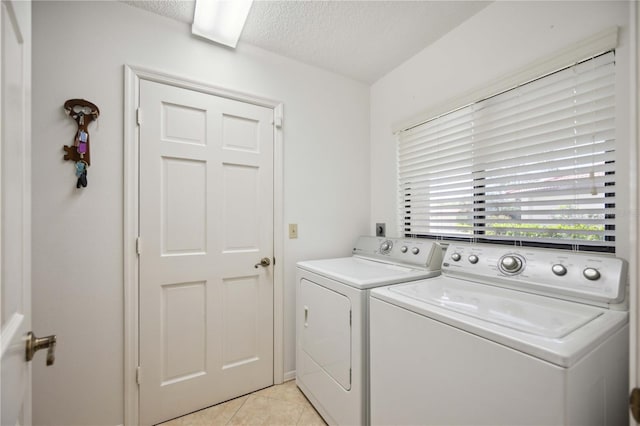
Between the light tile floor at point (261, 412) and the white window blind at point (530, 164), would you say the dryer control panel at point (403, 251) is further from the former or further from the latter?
the light tile floor at point (261, 412)

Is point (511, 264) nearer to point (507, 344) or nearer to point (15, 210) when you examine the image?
point (507, 344)

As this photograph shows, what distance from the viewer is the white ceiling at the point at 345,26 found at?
5.30 ft

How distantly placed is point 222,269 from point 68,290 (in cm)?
78

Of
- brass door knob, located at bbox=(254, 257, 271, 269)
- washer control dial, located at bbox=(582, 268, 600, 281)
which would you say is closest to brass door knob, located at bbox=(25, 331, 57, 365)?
brass door knob, located at bbox=(254, 257, 271, 269)

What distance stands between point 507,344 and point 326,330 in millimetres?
1011

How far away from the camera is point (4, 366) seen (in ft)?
1.69

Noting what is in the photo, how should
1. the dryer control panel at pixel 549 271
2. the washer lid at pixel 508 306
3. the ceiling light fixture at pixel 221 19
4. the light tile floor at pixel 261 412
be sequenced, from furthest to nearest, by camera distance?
the light tile floor at pixel 261 412 < the ceiling light fixture at pixel 221 19 < the dryer control panel at pixel 549 271 < the washer lid at pixel 508 306

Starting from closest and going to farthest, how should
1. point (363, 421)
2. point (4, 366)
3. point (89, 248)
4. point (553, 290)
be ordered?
point (4, 366)
point (553, 290)
point (363, 421)
point (89, 248)

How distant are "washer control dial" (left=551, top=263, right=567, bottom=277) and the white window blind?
27 cm

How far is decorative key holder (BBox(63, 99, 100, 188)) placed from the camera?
142cm

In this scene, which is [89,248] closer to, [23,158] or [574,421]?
[23,158]

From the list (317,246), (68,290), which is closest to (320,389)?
(317,246)

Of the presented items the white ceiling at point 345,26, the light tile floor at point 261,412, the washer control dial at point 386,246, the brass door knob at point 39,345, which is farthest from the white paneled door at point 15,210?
the washer control dial at point 386,246

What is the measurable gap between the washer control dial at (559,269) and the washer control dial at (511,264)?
0.12 metres
